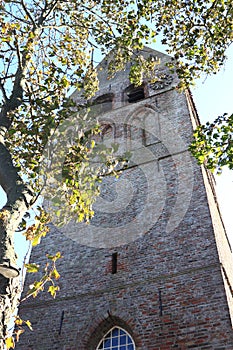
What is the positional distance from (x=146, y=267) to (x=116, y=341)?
5.24ft

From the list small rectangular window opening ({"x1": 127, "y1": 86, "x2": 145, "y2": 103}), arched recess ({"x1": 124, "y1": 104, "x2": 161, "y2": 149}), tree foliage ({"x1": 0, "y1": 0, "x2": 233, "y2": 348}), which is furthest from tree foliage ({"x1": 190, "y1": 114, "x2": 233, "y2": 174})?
small rectangular window opening ({"x1": 127, "y1": 86, "x2": 145, "y2": 103})

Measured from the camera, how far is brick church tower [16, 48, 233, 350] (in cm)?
716

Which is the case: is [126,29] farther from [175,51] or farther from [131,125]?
[131,125]

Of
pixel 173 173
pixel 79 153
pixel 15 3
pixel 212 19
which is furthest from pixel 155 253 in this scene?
pixel 15 3

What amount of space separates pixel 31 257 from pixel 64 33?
5708 mm

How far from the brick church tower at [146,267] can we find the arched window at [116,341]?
0.02m

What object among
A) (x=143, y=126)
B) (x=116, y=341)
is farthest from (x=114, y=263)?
(x=143, y=126)

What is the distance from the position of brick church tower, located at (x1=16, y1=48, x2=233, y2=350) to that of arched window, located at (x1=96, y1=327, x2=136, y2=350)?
0.02m

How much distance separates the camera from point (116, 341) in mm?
7703

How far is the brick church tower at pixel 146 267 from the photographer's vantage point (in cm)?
716

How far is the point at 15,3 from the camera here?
7.16m

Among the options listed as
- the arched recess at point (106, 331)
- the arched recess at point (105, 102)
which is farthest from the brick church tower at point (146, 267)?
the arched recess at point (105, 102)

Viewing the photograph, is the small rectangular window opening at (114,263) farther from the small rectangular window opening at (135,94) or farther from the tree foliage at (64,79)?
the small rectangular window opening at (135,94)

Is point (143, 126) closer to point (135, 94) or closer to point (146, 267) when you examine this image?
point (135, 94)
